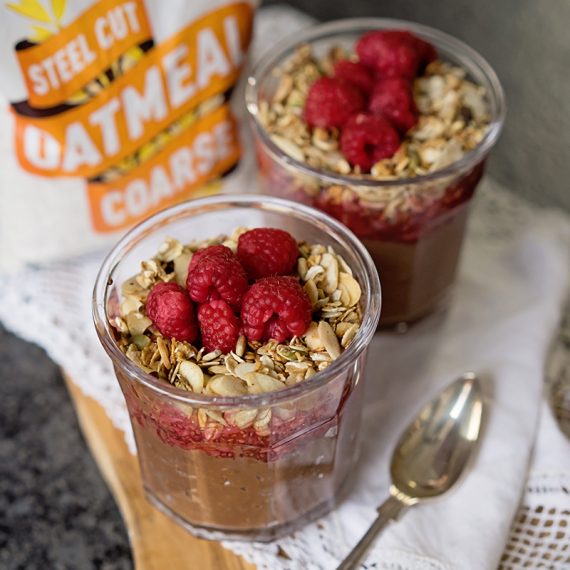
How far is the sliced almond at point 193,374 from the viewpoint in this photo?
72cm

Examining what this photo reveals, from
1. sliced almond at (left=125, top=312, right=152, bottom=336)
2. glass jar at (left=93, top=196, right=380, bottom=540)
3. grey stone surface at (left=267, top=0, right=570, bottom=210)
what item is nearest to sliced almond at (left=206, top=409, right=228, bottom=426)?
glass jar at (left=93, top=196, right=380, bottom=540)

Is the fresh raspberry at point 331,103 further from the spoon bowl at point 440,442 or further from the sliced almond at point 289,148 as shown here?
the spoon bowl at point 440,442

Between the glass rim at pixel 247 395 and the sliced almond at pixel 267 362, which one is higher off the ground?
the glass rim at pixel 247 395

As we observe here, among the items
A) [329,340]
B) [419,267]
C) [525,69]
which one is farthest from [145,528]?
[525,69]

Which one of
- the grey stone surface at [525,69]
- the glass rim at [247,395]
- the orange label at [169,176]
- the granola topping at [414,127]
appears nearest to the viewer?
the glass rim at [247,395]

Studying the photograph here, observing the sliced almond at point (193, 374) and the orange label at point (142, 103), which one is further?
the orange label at point (142, 103)

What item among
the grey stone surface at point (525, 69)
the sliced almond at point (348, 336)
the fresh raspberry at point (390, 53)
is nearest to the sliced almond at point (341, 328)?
the sliced almond at point (348, 336)

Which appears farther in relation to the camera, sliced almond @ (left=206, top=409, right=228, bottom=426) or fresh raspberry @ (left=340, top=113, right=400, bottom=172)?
fresh raspberry @ (left=340, top=113, right=400, bottom=172)

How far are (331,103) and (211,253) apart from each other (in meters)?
0.24

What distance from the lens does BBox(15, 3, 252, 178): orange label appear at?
960mm

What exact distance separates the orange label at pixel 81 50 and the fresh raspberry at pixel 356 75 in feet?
0.64

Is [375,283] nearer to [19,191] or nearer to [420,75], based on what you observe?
[420,75]

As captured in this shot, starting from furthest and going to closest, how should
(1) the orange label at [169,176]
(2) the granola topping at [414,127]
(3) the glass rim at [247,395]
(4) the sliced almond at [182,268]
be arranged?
(1) the orange label at [169,176] → (2) the granola topping at [414,127] → (4) the sliced almond at [182,268] → (3) the glass rim at [247,395]

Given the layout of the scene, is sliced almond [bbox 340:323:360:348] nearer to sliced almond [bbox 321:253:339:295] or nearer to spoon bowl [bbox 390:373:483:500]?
sliced almond [bbox 321:253:339:295]
